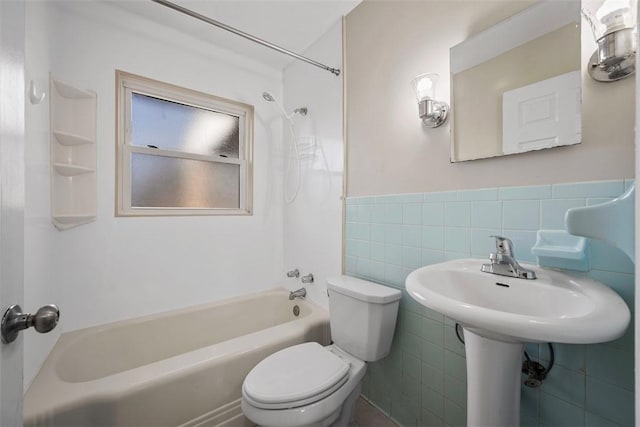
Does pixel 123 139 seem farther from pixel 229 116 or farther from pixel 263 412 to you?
pixel 263 412

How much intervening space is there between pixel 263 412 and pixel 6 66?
1181mm

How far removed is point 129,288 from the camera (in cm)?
174

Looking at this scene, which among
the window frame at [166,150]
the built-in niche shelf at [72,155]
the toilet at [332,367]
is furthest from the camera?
the window frame at [166,150]

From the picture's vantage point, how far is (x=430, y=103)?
1183mm

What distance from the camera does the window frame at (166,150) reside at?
1.73 metres

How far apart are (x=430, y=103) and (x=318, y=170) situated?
0.93 m

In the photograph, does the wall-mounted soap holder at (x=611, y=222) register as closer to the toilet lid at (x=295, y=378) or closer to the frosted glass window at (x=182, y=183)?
the toilet lid at (x=295, y=378)

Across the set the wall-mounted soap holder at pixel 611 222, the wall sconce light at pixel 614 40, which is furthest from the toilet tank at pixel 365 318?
the wall sconce light at pixel 614 40

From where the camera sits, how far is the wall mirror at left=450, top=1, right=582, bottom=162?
34.4 inches

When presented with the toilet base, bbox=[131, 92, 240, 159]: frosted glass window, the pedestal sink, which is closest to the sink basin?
the pedestal sink

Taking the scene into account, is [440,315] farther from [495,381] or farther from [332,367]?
[332,367]

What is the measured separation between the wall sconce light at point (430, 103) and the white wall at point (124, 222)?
4.72 ft

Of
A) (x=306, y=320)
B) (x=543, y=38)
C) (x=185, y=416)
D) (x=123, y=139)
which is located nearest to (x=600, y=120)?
(x=543, y=38)

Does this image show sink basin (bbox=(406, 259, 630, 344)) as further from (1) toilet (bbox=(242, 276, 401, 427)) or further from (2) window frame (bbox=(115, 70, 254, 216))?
(2) window frame (bbox=(115, 70, 254, 216))
